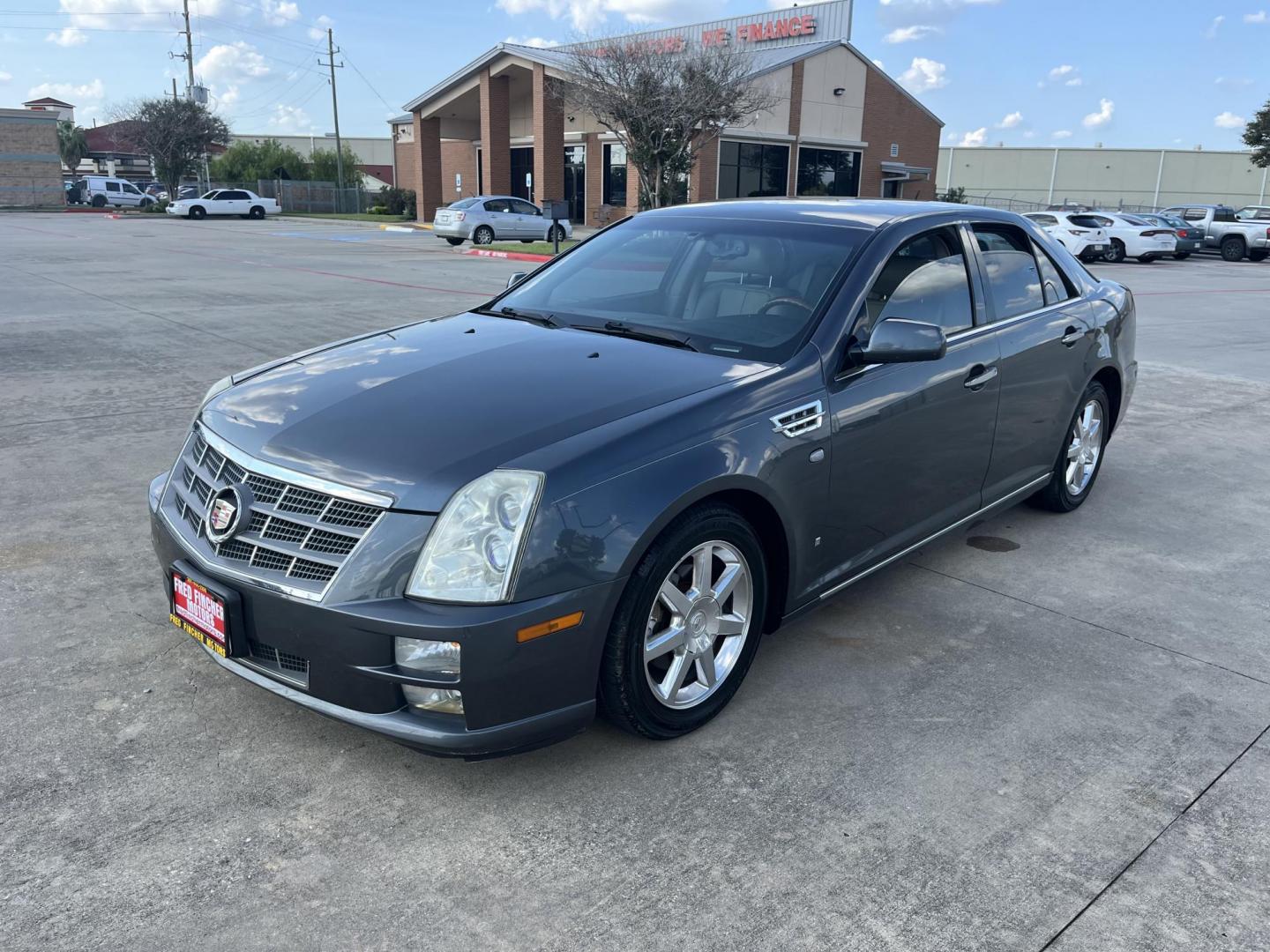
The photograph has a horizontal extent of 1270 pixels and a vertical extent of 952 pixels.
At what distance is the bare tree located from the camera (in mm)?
29219

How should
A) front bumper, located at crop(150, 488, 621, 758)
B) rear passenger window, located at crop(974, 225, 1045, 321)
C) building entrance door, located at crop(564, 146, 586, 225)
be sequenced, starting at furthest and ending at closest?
1. building entrance door, located at crop(564, 146, 586, 225)
2. rear passenger window, located at crop(974, 225, 1045, 321)
3. front bumper, located at crop(150, 488, 621, 758)

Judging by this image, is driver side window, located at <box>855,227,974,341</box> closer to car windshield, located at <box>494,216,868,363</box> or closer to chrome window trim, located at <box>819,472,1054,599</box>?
car windshield, located at <box>494,216,868,363</box>

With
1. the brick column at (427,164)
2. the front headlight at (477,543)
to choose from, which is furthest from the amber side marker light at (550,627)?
the brick column at (427,164)

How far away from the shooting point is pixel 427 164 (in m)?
48.1

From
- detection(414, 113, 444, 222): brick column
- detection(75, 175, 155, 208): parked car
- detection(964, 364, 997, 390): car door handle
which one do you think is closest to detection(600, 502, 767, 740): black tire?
detection(964, 364, 997, 390): car door handle

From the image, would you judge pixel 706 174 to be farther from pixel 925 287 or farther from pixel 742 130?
pixel 925 287

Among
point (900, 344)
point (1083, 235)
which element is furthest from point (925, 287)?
point (1083, 235)

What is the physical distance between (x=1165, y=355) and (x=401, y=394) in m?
10.5

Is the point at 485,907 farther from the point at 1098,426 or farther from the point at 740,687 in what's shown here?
the point at 1098,426

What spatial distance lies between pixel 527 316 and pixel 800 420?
4.64ft

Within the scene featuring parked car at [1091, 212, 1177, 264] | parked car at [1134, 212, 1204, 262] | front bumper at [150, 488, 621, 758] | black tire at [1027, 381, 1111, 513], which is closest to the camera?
front bumper at [150, 488, 621, 758]

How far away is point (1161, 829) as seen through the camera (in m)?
2.84

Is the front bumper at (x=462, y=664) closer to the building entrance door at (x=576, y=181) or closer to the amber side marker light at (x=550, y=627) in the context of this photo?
the amber side marker light at (x=550, y=627)

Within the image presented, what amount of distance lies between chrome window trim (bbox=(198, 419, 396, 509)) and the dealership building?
33.7 metres
